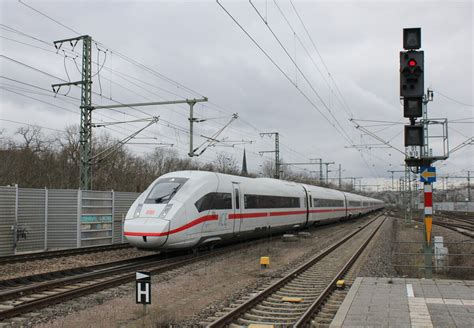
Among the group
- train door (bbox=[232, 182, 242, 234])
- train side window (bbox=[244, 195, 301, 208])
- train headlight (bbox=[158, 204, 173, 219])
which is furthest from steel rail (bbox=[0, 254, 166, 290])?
train side window (bbox=[244, 195, 301, 208])

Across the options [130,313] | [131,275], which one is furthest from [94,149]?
[130,313]

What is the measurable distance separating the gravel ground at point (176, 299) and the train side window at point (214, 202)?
1.91 metres

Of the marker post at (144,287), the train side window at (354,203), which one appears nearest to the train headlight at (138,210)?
the marker post at (144,287)

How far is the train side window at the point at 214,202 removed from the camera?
51.5 ft

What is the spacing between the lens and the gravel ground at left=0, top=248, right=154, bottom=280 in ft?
40.9

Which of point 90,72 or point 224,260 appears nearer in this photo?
point 224,260

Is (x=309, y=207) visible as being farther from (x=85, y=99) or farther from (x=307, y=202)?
(x=85, y=99)

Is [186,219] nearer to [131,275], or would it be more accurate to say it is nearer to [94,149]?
[131,275]

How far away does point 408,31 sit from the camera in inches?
420

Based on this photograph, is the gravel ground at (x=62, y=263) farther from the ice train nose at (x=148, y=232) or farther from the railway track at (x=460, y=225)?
the railway track at (x=460, y=225)

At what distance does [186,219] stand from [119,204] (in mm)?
7609

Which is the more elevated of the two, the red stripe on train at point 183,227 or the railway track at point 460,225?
the red stripe on train at point 183,227

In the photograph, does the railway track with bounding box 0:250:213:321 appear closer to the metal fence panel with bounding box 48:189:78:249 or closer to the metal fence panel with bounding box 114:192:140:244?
the metal fence panel with bounding box 48:189:78:249

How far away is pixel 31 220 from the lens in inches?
674
